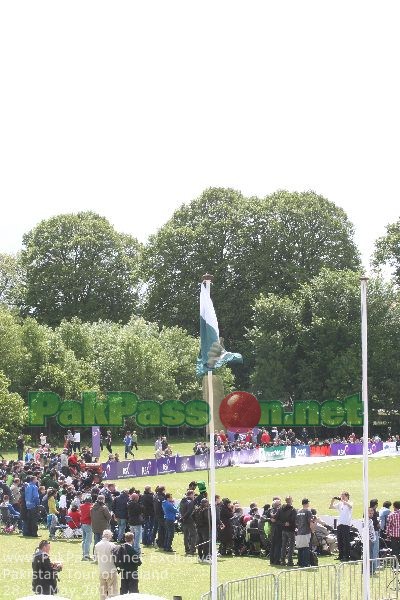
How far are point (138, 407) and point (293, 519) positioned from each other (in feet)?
141

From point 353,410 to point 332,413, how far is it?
1636 mm

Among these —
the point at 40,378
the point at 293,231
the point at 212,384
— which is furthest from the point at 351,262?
the point at 212,384

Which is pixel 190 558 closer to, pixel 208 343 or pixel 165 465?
pixel 208 343

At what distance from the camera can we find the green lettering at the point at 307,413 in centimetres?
7462

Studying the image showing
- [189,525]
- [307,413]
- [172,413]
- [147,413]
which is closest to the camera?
[189,525]

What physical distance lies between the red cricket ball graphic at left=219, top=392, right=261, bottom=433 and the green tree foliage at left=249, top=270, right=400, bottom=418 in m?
56.0

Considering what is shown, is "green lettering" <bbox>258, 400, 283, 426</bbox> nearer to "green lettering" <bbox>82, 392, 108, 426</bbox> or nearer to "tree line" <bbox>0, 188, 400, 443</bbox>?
"tree line" <bbox>0, 188, 400, 443</bbox>

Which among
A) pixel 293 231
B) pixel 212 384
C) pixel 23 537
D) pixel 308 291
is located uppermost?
pixel 293 231

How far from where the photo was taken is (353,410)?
7269 centimetres

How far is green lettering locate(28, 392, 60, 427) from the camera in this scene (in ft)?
209

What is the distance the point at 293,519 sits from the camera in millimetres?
25094

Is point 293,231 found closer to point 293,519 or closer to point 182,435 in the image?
point 182,435

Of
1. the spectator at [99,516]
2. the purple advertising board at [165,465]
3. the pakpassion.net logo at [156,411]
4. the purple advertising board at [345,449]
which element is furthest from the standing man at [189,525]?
the purple advertising board at [345,449]

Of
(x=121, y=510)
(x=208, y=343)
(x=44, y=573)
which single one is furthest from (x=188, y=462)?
(x=208, y=343)
